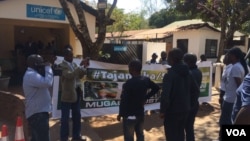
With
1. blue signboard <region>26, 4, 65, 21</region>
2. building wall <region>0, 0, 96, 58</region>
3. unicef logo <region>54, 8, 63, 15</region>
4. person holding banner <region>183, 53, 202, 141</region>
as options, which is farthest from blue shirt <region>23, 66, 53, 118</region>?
unicef logo <region>54, 8, 63, 15</region>

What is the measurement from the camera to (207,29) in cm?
2308

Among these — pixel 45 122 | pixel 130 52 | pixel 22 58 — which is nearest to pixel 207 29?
pixel 130 52

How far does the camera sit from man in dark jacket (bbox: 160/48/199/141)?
4.41 metres

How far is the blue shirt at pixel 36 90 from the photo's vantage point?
4.24 m

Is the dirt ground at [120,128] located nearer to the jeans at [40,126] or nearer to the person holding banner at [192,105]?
the person holding banner at [192,105]

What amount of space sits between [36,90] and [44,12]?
26.6 ft

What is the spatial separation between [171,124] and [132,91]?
2.25 ft

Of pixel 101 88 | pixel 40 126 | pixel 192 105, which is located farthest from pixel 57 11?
pixel 40 126

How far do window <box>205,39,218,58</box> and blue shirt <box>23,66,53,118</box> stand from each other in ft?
65.1

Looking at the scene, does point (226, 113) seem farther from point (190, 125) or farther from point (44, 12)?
point (44, 12)

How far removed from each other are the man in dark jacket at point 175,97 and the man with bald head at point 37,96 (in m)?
1.51

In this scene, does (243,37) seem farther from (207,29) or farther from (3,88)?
(3,88)

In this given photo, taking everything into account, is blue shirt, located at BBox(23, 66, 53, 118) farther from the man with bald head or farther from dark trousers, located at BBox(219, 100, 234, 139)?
dark trousers, located at BBox(219, 100, 234, 139)

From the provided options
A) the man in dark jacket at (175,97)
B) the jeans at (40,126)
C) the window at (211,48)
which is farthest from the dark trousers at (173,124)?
the window at (211,48)
